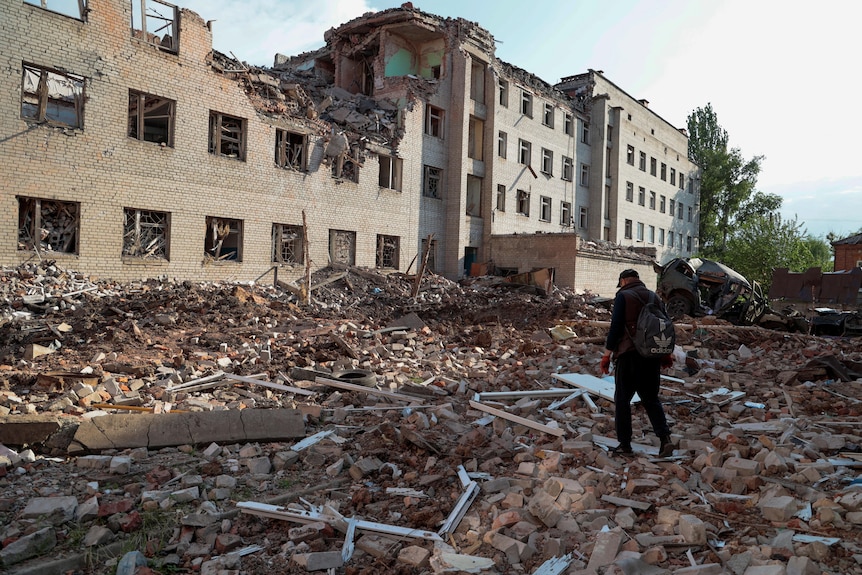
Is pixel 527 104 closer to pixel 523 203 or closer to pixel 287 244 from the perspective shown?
A: pixel 523 203

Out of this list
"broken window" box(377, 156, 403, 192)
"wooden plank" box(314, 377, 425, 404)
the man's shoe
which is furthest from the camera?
"broken window" box(377, 156, 403, 192)

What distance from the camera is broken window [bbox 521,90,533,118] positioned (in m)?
30.7

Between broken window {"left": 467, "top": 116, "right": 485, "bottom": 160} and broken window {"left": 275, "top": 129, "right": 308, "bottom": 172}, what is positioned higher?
broken window {"left": 467, "top": 116, "right": 485, "bottom": 160}

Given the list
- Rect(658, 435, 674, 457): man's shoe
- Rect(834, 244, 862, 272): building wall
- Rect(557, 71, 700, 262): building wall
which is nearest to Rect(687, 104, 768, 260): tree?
Rect(557, 71, 700, 262): building wall

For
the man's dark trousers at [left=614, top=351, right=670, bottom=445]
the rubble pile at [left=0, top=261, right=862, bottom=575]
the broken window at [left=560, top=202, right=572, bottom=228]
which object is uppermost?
the broken window at [left=560, top=202, right=572, bottom=228]

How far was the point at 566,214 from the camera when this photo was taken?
114 ft

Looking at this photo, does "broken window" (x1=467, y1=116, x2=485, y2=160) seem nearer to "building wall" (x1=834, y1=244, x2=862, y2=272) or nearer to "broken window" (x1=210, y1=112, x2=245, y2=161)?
"broken window" (x1=210, y1=112, x2=245, y2=161)

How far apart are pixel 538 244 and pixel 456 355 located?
1603 cm

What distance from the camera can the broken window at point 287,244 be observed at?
66.3ft

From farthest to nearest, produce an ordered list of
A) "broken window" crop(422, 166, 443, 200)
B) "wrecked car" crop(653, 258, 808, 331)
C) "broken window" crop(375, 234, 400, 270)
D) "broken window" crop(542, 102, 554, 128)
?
"broken window" crop(542, 102, 554, 128), "broken window" crop(422, 166, 443, 200), "broken window" crop(375, 234, 400, 270), "wrecked car" crop(653, 258, 808, 331)

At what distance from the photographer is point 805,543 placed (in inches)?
141

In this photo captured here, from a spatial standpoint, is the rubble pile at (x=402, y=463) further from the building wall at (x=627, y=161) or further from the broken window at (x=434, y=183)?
the building wall at (x=627, y=161)

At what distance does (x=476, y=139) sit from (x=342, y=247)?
10.4m

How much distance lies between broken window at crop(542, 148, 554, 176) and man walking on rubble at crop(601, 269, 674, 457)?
1119 inches
